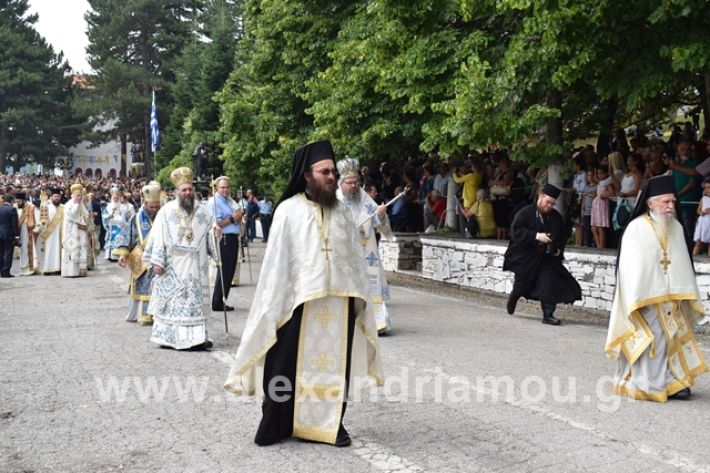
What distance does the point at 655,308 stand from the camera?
8062 mm

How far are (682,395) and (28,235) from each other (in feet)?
62.0

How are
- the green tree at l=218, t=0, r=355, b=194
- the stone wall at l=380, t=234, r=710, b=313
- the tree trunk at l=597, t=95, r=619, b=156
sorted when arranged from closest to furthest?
1. the stone wall at l=380, t=234, r=710, b=313
2. the tree trunk at l=597, t=95, r=619, b=156
3. the green tree at l=218, t=0, r=355, b=194

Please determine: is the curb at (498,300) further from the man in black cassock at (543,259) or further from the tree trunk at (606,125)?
the tree trunk at (606,125)

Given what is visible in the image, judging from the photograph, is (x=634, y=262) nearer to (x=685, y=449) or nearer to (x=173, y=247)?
(x=685, y=449)

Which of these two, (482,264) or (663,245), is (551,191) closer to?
(663,245)

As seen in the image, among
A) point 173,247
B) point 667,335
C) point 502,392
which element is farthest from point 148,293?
point 667,335

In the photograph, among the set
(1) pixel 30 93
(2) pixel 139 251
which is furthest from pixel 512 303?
(1) pixel 30 93

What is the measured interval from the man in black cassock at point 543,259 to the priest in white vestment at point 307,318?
6649 mm

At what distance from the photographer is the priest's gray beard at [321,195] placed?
6484 mm

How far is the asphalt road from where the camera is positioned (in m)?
6.03

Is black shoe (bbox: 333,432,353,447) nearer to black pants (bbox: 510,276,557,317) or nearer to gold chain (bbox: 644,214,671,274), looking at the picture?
gold chain (bbox: 644,214,671,274)

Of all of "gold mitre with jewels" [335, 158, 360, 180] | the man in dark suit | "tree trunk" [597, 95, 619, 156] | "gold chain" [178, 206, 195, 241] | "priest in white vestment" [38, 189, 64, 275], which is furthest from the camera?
"priest in white vestment" [38, 189, 64, 275]

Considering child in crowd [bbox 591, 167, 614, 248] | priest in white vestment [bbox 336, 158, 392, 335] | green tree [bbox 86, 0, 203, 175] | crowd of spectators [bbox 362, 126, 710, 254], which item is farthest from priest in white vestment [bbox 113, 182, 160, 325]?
green tree [bbox 86, 0, 203, 175]

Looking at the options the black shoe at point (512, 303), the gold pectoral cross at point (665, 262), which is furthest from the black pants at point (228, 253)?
the gold pectoral cross at point (665, 262)
